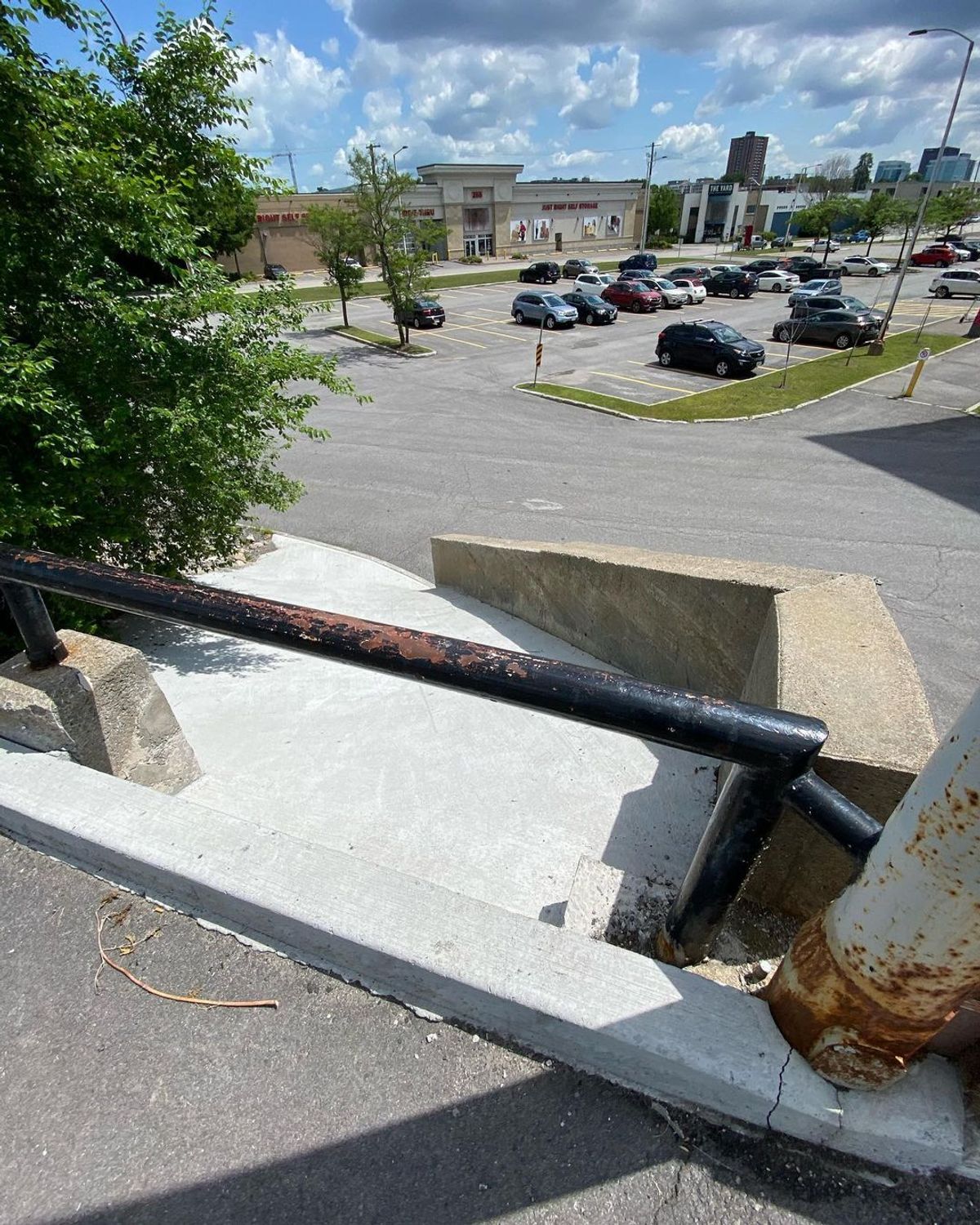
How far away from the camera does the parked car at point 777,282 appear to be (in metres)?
48.2

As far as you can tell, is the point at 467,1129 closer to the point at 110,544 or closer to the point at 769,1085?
the point at 769,1085

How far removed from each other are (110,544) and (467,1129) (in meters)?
7.62

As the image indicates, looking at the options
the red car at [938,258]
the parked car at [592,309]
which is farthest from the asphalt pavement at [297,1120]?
the red car at [938,258]

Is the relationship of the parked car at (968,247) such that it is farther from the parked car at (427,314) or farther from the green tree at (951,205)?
the parked car at (427,314)

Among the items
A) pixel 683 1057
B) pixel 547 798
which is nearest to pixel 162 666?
pixel 547 798

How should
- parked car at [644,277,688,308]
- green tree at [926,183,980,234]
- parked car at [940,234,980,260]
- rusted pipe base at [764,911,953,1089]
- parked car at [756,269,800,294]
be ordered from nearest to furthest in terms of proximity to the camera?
1. rusted pipe base at [764,911,953,1089]
2. parked car at [644,277,688,308]
3. parked car at [756,269,800,294]
4. green tree at [926,183,980,234]
5. parked car at [940,234,980,260]

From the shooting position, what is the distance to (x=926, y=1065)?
1282mm

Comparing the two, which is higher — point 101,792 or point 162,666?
point 101,792

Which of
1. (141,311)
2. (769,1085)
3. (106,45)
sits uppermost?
(106,45)

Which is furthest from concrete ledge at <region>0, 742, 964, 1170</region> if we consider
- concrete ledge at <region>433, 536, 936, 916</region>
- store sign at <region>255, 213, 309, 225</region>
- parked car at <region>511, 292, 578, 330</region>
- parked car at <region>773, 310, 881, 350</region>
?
store sign at <region>255, 213, 309, 225</region>

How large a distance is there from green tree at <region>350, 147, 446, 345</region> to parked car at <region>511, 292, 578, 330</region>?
7.13 m

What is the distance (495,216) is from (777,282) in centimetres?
3571

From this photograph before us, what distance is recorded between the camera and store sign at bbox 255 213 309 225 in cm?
5753

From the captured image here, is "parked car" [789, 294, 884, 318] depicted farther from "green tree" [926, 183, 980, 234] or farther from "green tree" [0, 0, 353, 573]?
"green tree" [926, 183, 980, 234]
